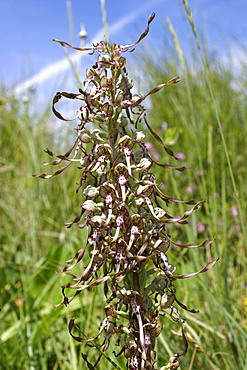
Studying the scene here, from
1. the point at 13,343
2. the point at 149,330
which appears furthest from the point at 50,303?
the point at 149,330

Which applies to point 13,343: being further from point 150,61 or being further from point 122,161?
point 150,61

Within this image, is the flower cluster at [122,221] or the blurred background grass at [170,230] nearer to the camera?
the flower cluster at [122,221]

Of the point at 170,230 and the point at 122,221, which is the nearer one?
the point at 122,221

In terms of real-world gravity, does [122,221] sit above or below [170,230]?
above

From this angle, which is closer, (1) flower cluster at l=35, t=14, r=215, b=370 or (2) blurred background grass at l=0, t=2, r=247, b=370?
(1) flower cluster at l=35, t=14, r=215, b=370
